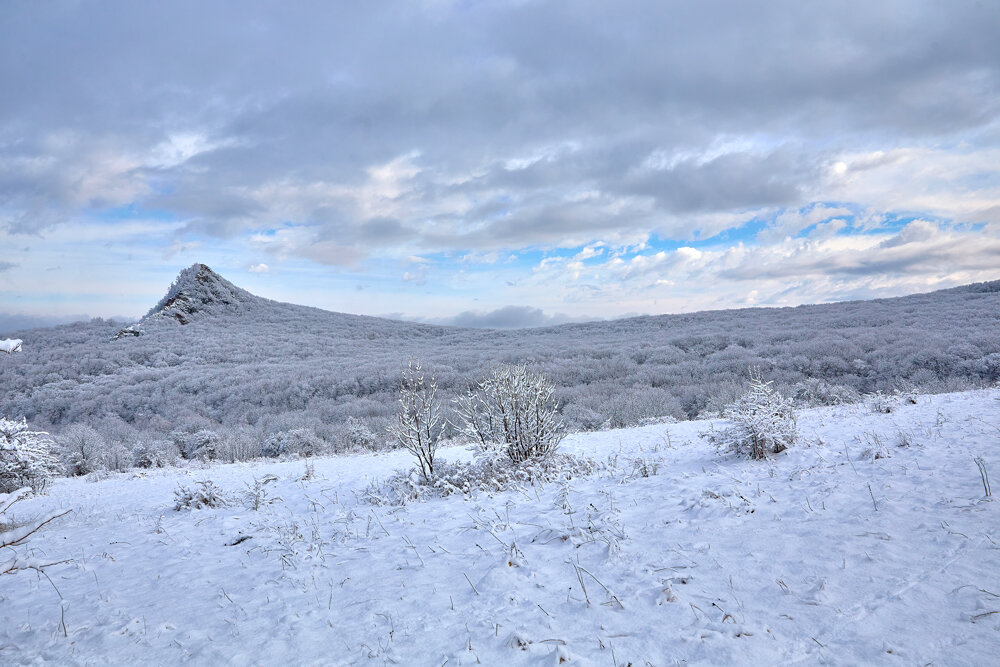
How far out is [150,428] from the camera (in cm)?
1936

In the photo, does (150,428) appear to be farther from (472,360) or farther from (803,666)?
(803,666)

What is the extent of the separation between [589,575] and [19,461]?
12.6 m

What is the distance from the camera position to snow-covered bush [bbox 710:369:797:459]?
6777 mm

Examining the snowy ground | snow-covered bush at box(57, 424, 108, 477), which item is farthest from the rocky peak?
the snowy ground

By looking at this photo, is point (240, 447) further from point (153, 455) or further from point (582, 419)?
point (582, 419)

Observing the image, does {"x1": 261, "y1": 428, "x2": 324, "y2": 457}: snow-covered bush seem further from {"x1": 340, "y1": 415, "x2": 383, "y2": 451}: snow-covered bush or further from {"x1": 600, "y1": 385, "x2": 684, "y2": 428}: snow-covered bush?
{"x1": 600, "y1": 385, "x2": 684, "y2": 428}: snow-covered bush

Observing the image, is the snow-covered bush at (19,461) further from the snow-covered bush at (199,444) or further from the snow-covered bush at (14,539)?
the snow-covered bush at (199,444)

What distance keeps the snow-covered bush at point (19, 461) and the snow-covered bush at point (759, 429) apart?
1308 cm

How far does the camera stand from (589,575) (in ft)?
13.0

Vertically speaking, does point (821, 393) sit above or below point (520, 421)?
below

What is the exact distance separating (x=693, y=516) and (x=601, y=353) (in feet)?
79.6

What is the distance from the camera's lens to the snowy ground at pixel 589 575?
3.00m

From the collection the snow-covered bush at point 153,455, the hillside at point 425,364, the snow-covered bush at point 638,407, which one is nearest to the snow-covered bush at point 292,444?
the hillside at point 425,364

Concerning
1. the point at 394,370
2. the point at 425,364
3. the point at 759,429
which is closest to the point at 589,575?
the point at 759,429
